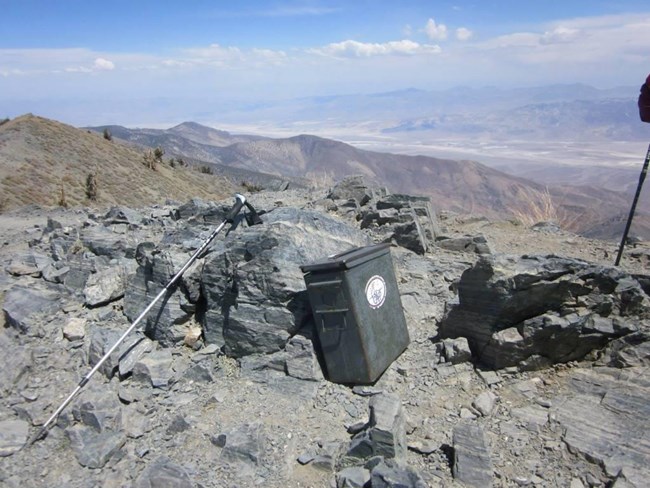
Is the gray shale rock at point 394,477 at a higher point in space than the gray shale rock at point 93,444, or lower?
lower

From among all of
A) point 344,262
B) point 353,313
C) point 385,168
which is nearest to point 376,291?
point 353,313

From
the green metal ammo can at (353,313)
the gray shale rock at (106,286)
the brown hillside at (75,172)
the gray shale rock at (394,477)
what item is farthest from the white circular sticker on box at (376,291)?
the brown hillside at (75,172)

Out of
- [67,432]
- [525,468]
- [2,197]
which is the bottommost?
[525,468]

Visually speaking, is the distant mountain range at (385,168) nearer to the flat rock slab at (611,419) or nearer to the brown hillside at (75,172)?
the brown hillside at (75,172)

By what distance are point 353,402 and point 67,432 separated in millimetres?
2803

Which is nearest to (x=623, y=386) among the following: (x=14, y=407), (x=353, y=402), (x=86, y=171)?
(x=353, y=402)

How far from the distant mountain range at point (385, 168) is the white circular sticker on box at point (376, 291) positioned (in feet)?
232

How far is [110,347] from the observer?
18.5ft

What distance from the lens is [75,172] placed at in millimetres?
23484

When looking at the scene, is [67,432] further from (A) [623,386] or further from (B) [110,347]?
(A) [623,386]

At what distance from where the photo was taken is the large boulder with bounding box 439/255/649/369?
15.5 feet

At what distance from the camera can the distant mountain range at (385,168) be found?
80.8m

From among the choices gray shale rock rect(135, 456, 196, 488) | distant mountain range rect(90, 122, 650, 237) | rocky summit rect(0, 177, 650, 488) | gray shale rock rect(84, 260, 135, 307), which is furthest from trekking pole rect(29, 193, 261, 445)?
distant mountain range rect(90, 122, 650, 237)

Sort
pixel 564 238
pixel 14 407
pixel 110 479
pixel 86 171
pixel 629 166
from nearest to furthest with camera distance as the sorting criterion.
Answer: pixel 110 479 < pixel 14 407 < pixel 564 238 < pixel 86 171 < pixel 629 166
